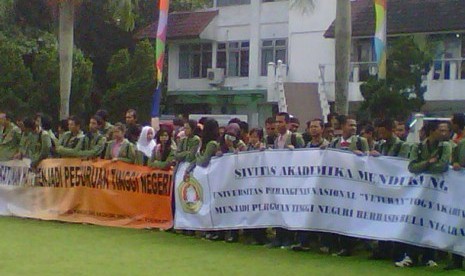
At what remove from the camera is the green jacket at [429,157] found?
35.6 ft

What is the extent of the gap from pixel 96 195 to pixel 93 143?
91 centimetres

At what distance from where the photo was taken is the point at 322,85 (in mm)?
35969

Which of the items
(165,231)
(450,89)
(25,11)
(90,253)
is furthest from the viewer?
(25,11)

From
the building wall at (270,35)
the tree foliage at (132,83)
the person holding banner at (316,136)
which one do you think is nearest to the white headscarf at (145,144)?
the person holding banner at (316,136)

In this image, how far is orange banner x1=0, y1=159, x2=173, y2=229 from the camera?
14.6 meters

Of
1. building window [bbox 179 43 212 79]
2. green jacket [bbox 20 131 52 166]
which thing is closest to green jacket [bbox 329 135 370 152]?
green jacket [bbox 20 131 52 166]

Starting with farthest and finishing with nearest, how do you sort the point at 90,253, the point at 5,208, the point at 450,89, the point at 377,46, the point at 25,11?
the point at 25,11 < the point at 450,89 < the point at 377,46 < the point at 5,208 < the point at 90,253

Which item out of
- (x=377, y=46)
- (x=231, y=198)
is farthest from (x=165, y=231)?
(x=377, y=46)

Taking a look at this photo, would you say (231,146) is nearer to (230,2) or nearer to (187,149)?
(187,149)

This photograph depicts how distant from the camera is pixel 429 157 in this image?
432 inches

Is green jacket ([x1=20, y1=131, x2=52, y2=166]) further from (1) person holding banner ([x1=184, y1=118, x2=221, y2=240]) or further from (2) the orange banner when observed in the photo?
(1) person holding banner ([x1=184, y1=118, x2=221, y2=240])

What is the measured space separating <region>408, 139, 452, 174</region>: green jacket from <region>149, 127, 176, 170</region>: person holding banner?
181 inches

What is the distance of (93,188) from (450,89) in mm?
21941

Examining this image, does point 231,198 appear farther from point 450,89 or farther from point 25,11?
point 25,11
